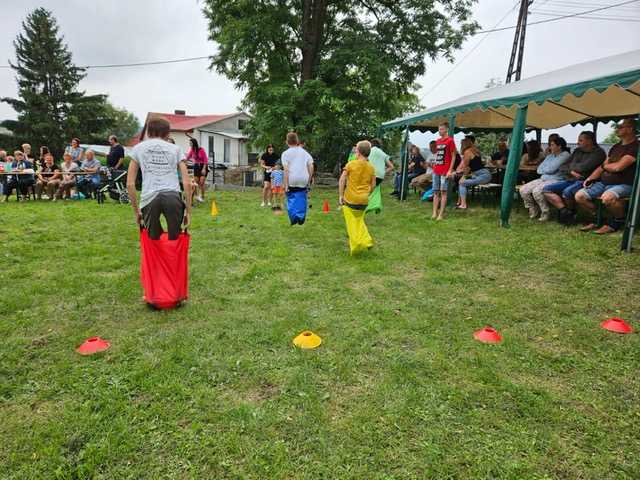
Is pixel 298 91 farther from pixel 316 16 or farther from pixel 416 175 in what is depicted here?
pixel 416 175

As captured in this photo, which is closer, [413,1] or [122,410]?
[122,410]

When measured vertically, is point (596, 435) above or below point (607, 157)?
below

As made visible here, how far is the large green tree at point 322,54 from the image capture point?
16219 mm

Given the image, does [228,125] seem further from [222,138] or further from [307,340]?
[307,340]

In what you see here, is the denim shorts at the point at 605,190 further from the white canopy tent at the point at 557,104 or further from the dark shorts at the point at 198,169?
the dark shorts at the point at 198,169

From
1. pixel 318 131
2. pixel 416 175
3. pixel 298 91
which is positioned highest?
pixel 298 91

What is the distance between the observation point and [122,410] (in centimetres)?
254

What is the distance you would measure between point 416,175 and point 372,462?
1264cm

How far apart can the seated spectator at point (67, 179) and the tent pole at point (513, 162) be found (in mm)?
11681

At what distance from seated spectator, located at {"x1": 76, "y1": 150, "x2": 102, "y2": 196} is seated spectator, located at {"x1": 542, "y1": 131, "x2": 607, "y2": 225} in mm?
11877

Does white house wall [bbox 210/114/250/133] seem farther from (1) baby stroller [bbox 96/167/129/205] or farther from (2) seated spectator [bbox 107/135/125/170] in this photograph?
(1) baby stroller [bbox 96/167/129/205]

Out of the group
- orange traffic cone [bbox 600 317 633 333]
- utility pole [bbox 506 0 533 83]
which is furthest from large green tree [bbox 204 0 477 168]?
orange traffic cone [bbox 600 317 633 333]

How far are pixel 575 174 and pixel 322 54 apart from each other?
514 inches

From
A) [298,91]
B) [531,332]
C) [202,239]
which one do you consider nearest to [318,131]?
[298,91]
